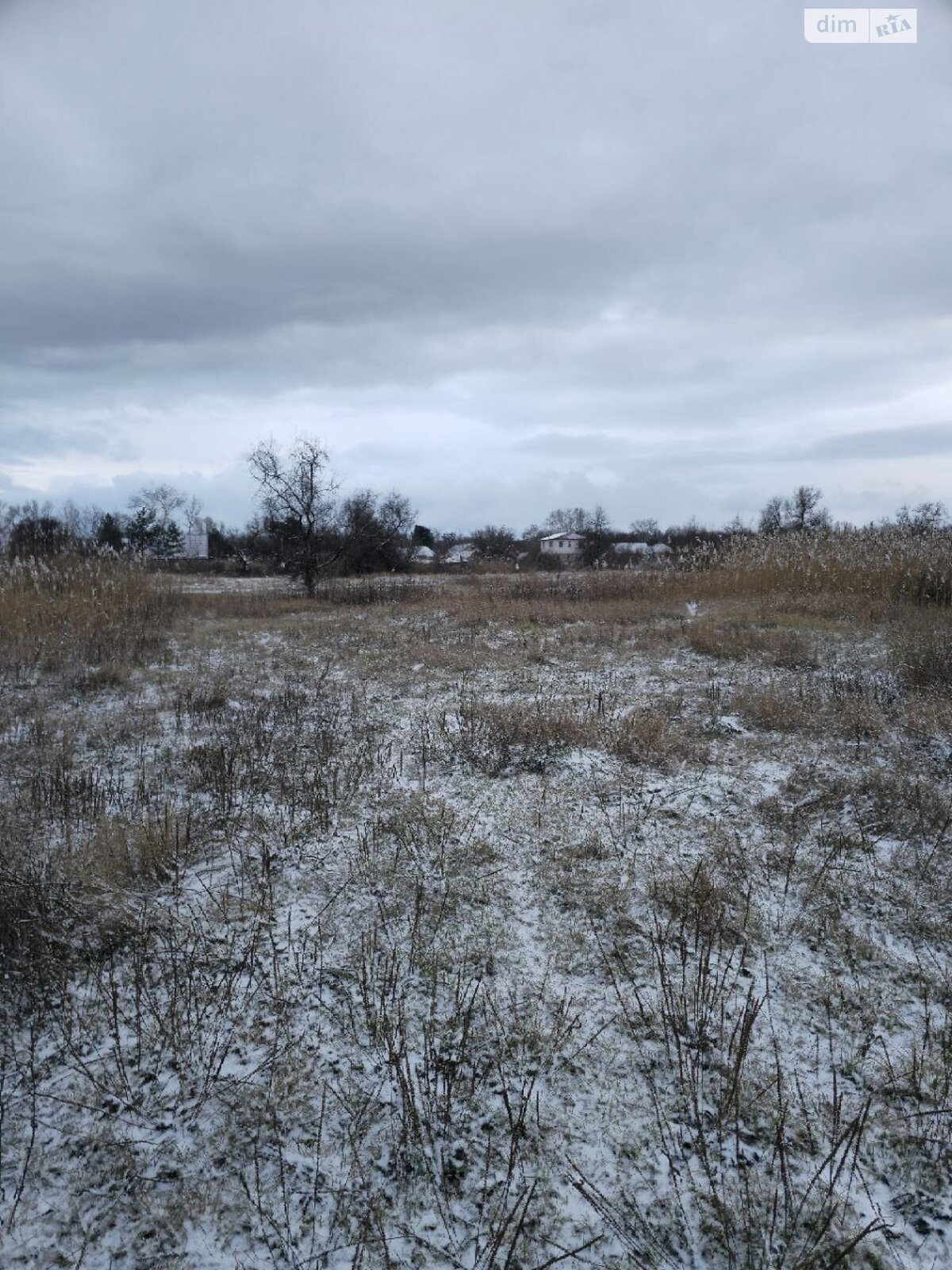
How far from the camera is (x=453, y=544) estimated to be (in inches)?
2480

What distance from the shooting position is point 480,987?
287 cm

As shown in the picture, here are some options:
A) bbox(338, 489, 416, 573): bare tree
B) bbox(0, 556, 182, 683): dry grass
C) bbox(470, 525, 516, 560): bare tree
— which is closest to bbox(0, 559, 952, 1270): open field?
bbox(0, 556, 182, 683): dry grass

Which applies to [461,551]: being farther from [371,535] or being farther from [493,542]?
[371,535]

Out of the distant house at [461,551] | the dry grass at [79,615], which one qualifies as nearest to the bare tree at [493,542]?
the distant house at [461,551]

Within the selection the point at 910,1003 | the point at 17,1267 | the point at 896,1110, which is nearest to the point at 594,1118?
the point at 896,1110

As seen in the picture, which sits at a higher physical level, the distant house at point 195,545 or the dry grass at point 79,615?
the distant house at point 195,545

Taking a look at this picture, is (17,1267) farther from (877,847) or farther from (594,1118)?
(877,847)

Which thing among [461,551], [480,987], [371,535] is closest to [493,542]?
[461,551]

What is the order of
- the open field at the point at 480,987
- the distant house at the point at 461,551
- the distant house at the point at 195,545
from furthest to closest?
the distant house at the point at 461,551 → the distant house at the point at 195,545 → the open field at the point at 480,987

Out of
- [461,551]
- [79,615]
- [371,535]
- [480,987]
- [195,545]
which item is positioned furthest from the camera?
[461,551]

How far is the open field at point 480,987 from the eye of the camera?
6.48 ft

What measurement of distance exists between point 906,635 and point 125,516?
50951 millimetres

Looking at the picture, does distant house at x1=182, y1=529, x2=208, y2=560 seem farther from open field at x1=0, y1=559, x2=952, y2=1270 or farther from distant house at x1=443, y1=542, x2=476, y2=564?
open field at x1=0, y1=559, x2=952, y2=1270

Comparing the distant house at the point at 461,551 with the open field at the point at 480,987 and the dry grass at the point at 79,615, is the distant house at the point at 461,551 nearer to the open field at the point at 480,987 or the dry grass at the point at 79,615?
the dry grass at the point at 79,615
